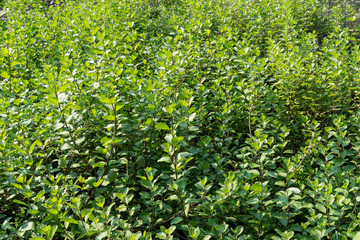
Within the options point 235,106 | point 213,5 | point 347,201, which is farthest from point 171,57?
point 213,5

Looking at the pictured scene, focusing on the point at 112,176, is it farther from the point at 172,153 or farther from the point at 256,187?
the point at 256,187

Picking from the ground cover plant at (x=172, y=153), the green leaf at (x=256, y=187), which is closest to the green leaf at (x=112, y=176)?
the ground cover plant at (x=172, y=153)

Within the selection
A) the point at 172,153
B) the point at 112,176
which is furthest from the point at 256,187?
the point at 112,176

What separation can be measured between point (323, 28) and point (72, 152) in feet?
13.8

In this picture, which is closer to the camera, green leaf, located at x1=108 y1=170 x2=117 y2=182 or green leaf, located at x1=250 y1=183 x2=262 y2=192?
green leaf, located at x1=250 y1=183 x2=262 y2=192

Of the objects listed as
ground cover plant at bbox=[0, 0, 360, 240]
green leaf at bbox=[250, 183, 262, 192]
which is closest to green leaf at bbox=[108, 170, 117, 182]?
ground cover plant at bbox=[0, 0, 360, 240]

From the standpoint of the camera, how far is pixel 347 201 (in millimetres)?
2041

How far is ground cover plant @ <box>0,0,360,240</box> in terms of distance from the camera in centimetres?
194

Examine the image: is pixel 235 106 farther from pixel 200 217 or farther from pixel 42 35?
pixel 42 35

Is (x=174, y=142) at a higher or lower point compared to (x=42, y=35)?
lower

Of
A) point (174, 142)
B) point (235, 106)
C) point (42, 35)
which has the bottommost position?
point (235, 106)

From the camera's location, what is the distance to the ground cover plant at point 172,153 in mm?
1940

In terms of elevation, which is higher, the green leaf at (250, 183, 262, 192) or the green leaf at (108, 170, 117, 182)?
the green leaf at (108, 170, 117, 182)

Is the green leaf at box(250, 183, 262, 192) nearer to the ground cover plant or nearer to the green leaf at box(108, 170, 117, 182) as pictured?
the ground cover plant
